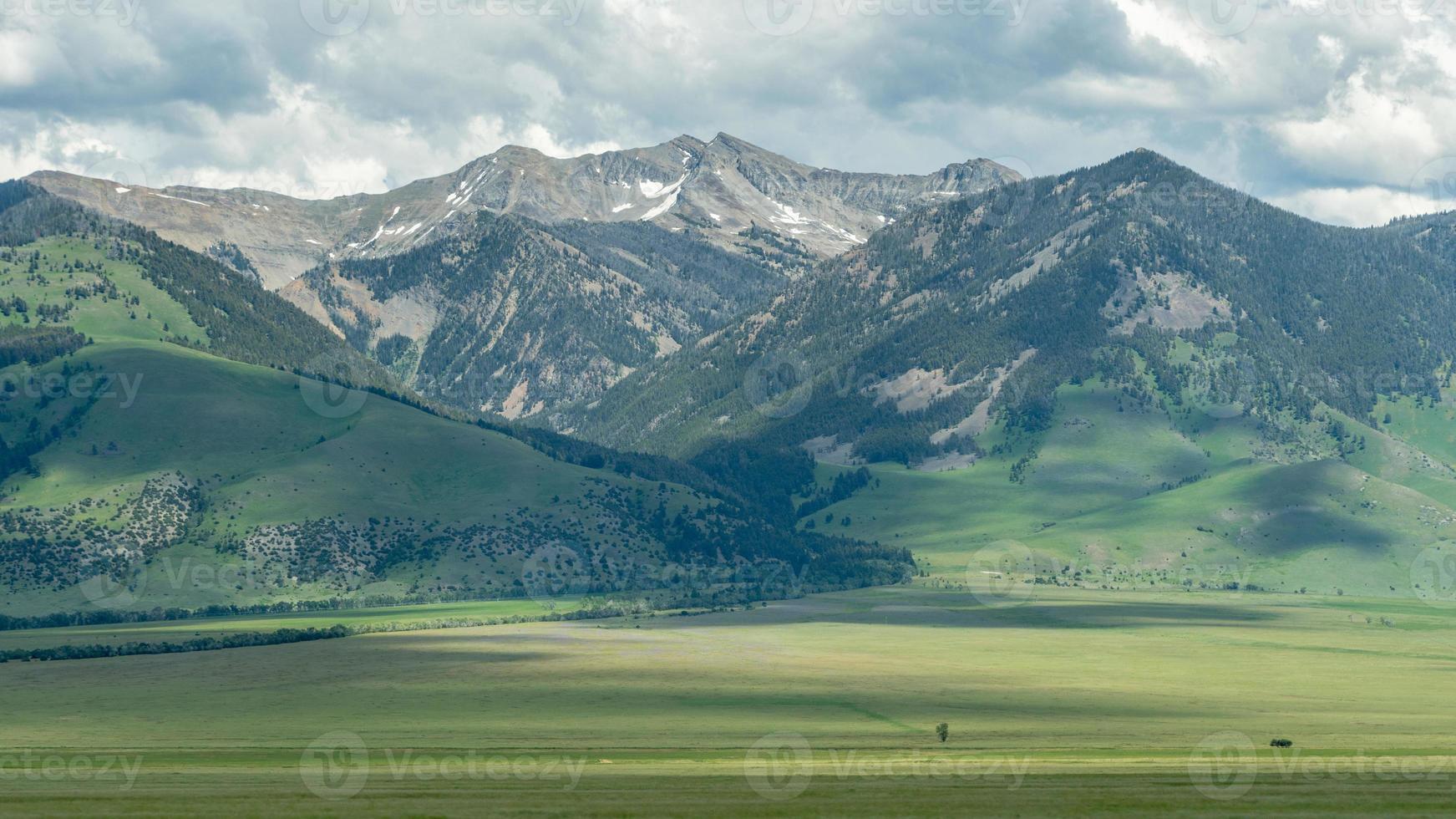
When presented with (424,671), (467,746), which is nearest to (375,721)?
(467,746)

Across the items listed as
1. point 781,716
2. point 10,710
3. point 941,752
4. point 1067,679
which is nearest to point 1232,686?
point 1067,679

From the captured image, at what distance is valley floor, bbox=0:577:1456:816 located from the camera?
93.2m

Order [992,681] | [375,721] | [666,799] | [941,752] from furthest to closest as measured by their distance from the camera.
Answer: [992,681], [375,721], [941,752], [666,799]

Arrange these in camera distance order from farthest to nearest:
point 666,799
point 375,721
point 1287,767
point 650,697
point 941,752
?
point 650,697 < point 375,721 < point 941,752 < point 1287,767 < point 666,799

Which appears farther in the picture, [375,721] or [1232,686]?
[1232,686]

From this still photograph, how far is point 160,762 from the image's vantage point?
115688mm

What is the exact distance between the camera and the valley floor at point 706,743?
9319 cm

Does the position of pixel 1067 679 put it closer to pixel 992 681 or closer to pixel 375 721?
pixel 992 681

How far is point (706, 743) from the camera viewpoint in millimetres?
128625

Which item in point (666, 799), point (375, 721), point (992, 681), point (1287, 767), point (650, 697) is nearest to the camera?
point (666, 799)

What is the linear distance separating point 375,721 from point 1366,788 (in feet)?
279

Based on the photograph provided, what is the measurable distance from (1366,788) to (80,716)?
368ft

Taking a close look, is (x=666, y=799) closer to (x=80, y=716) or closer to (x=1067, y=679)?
(x=80, y=716)

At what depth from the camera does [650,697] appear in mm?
167000
